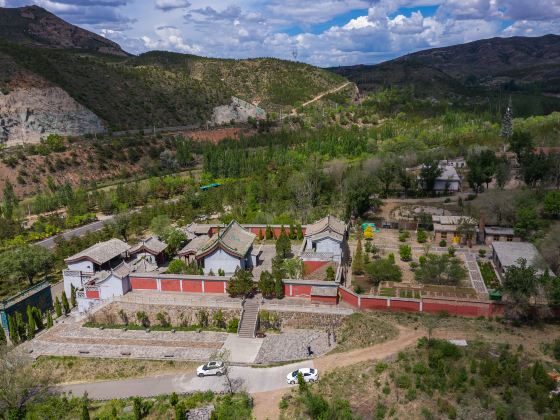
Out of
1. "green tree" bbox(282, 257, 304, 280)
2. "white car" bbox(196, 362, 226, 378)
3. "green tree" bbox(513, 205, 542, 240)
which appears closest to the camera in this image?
"white car" bbox(196, 362, 226, 378)

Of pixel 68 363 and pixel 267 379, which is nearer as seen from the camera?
pixel 267 379

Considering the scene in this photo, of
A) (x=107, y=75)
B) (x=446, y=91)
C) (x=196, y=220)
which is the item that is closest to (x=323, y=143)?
(x=196, y=220)

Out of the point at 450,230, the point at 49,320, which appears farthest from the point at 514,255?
the point at 49,320

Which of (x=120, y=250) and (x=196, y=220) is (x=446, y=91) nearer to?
(x=196, y=220)

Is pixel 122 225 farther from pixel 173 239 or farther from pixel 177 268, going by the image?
pixel 177 268

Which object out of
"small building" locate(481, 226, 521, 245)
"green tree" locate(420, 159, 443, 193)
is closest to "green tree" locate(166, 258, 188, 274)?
"small building" locate(481, 226, 521, 245)

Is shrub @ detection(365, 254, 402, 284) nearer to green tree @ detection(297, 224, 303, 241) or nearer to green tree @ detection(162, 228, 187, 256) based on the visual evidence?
green tree @ detection(297, 224, 303, 241)
